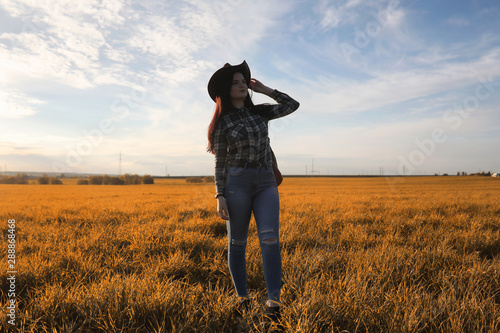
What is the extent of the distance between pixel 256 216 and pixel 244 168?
48cm

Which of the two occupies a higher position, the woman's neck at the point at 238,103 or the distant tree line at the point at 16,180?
the woman's neck at the point at 238,103

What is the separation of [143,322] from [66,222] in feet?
19.6

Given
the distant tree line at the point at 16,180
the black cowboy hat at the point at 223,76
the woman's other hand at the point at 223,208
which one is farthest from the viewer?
the distant tree line at the point at 16,180

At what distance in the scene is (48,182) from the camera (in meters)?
60.2

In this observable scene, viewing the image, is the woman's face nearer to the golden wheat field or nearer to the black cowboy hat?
the black cowboy hat

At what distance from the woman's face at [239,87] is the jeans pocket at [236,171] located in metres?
0.77

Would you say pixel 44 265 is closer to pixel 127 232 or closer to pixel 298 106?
pixel 127 232

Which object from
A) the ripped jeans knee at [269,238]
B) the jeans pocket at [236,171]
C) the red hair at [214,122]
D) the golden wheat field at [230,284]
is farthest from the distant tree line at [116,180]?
the ripped jeans knee at [269,238]

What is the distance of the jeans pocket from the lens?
2680 mm

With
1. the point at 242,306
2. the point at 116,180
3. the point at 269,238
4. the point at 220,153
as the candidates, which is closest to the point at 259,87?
the point at 220,153

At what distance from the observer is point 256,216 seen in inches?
105

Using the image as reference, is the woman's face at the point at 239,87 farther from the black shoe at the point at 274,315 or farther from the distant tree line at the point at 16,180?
the distant tree line at the point at 16,180

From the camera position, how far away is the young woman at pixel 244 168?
2.58m

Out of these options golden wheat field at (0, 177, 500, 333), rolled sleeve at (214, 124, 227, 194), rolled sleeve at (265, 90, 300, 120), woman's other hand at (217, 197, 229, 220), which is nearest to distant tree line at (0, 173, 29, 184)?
golden wheat field at (0, 177, 500, 333)
